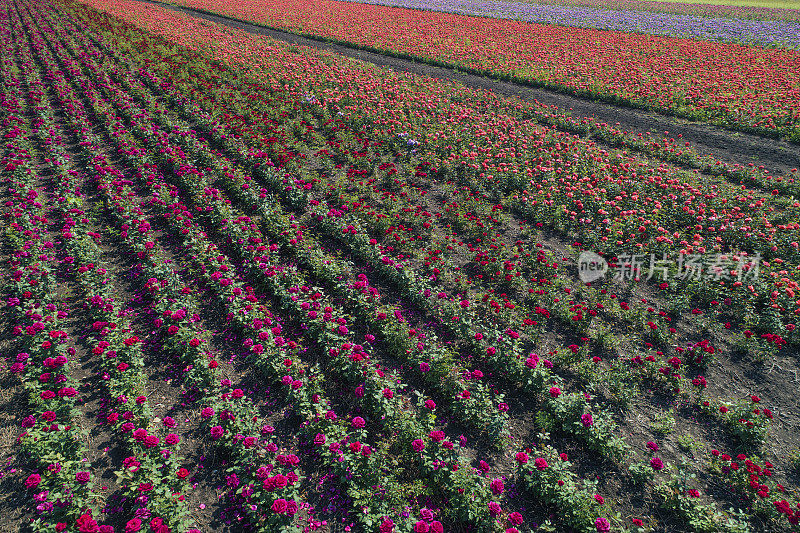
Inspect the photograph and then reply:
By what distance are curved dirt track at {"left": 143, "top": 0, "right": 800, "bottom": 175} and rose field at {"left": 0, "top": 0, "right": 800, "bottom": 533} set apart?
36 cm

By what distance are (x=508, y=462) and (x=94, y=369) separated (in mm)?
7047

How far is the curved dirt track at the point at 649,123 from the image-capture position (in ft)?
47.0

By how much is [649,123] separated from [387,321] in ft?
54.2

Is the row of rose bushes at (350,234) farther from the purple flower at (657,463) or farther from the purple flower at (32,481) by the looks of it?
the purple flower at (32,481)

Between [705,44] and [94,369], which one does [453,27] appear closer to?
[705,44]

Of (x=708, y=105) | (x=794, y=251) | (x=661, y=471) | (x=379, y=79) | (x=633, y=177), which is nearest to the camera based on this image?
(x=661, y=471)

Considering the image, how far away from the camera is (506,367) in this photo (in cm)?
668

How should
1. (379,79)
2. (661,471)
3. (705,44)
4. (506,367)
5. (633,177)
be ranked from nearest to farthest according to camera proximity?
(661,471) → (506,367) → (633,177) → (379,79) → (705,44)

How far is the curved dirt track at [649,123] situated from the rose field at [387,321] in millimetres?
364

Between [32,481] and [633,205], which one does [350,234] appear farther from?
[633,205]

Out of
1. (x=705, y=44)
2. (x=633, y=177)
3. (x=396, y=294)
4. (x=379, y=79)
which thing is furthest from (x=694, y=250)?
(x=705, y=44)

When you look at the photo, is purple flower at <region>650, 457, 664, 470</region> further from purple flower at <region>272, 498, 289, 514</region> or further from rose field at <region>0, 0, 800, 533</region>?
purple flower at <region>272, 498, 289, 514</region>

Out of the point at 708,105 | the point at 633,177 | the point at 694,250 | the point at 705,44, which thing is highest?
the point at 705,44

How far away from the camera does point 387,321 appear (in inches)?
292
